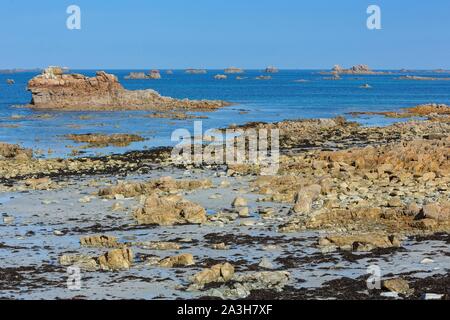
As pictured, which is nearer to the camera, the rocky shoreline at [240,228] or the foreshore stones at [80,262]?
the rocky shoreline at [240,228]

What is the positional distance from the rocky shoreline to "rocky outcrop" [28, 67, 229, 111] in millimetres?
54165

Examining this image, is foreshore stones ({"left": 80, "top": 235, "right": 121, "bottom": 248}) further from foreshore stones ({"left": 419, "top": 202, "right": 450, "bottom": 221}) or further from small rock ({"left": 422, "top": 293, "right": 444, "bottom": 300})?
foreshore stones ({"left": 419, "top": 202, "right": 450, "bottom": 221})

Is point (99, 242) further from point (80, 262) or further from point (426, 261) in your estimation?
point (426, 261)

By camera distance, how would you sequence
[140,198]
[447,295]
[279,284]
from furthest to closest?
[140,198], [279,284], [447,295]

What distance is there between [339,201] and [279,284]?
27.9 feet

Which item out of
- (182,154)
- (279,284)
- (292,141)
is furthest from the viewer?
(292,141)

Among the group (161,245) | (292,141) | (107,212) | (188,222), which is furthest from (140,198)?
(292,141)

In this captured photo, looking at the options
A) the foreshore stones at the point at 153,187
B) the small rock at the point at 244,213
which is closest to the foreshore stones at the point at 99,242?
the small rock at the point at 244,213

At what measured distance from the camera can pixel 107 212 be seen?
22.8 m

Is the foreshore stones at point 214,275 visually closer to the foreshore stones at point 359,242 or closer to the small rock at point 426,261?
the foreshore stones at point 359,242

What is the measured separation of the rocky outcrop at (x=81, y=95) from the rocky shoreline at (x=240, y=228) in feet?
178

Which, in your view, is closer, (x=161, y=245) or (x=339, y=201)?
(x=161, y=245)

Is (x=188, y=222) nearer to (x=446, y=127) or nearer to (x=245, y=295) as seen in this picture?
(x=245, y=295)

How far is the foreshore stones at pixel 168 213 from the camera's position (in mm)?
20922
